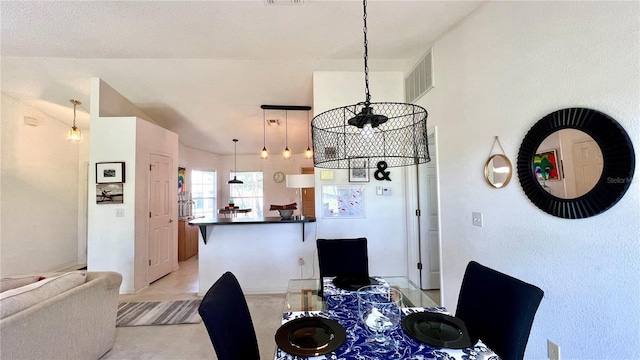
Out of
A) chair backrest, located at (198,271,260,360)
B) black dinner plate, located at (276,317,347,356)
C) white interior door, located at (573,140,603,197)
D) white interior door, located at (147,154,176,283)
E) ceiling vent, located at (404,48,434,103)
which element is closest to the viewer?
chair backrest, located at (198,271,260,360)

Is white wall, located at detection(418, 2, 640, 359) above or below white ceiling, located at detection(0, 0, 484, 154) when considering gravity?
below

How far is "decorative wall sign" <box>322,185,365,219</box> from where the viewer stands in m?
3.34

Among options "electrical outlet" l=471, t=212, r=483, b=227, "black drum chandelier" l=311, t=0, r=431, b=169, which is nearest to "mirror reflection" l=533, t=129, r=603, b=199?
"electrical outlet" l=471, t=212, r=483, b=227

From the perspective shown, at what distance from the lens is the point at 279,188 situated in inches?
308

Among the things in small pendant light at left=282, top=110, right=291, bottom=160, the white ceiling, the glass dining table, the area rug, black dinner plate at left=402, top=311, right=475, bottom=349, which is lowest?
the area rug

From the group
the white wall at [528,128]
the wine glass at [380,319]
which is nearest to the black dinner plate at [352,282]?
the wine glass at [380,319]

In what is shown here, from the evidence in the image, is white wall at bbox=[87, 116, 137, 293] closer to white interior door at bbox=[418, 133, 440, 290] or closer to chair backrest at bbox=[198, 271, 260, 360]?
A: chair backrest at bbox=[198, 271, 260, 360]

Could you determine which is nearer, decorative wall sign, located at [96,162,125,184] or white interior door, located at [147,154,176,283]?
decorative wall sign, located at [96,162,125,184]

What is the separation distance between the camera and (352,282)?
1900 mm

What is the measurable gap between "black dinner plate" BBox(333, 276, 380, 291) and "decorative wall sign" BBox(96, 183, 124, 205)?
3250 millimetres

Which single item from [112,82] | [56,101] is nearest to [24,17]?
[112,82]

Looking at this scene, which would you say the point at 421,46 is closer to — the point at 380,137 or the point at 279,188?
the point at 380,137

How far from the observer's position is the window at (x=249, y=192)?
7852 millimetres

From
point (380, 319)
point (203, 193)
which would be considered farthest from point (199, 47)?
point (203, 193)
